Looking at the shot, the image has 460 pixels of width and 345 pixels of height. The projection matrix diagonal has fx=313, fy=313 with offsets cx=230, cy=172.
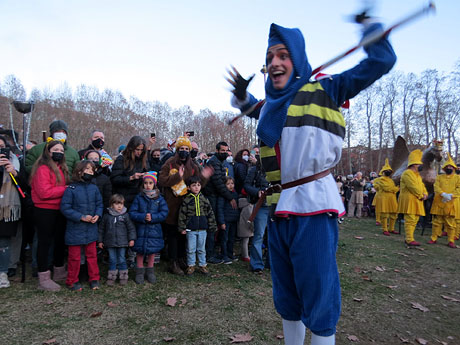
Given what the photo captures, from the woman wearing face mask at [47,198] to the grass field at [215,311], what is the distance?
32 centimetres

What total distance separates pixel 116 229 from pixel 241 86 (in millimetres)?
3124

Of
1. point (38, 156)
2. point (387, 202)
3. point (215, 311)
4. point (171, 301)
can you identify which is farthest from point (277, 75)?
point (387, 202)

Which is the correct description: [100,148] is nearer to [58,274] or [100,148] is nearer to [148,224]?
[148,224]

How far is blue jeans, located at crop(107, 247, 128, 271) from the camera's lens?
15.0 ft

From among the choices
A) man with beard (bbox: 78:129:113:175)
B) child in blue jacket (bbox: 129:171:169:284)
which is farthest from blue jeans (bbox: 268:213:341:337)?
man with beard (bbox: 78:129:113:175)

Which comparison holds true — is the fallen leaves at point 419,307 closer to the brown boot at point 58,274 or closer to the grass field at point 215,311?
the grass field at point 215,311

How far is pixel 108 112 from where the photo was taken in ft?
166

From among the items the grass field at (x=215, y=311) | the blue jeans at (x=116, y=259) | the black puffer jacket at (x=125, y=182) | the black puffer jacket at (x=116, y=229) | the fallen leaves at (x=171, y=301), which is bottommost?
the grass field at (x=215, y=311)

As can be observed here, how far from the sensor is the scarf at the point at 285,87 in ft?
6.29

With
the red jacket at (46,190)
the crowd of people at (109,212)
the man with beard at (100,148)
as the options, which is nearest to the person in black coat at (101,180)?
the crowd of people at (109,212)

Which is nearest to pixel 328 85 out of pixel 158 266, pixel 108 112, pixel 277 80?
pixel 277 80

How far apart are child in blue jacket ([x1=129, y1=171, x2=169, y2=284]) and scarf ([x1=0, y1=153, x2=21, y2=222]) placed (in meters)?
1.52

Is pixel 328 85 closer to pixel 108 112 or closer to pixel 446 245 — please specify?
pixel 446 245

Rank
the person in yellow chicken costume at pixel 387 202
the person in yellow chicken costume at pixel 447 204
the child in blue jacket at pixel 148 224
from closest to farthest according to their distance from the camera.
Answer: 1. the child in blue jacket at pixel 148 224
2. the person in yellow chicken costume at pixel 447 204
3. the person in yellow chicken costume at pixel 387 202
